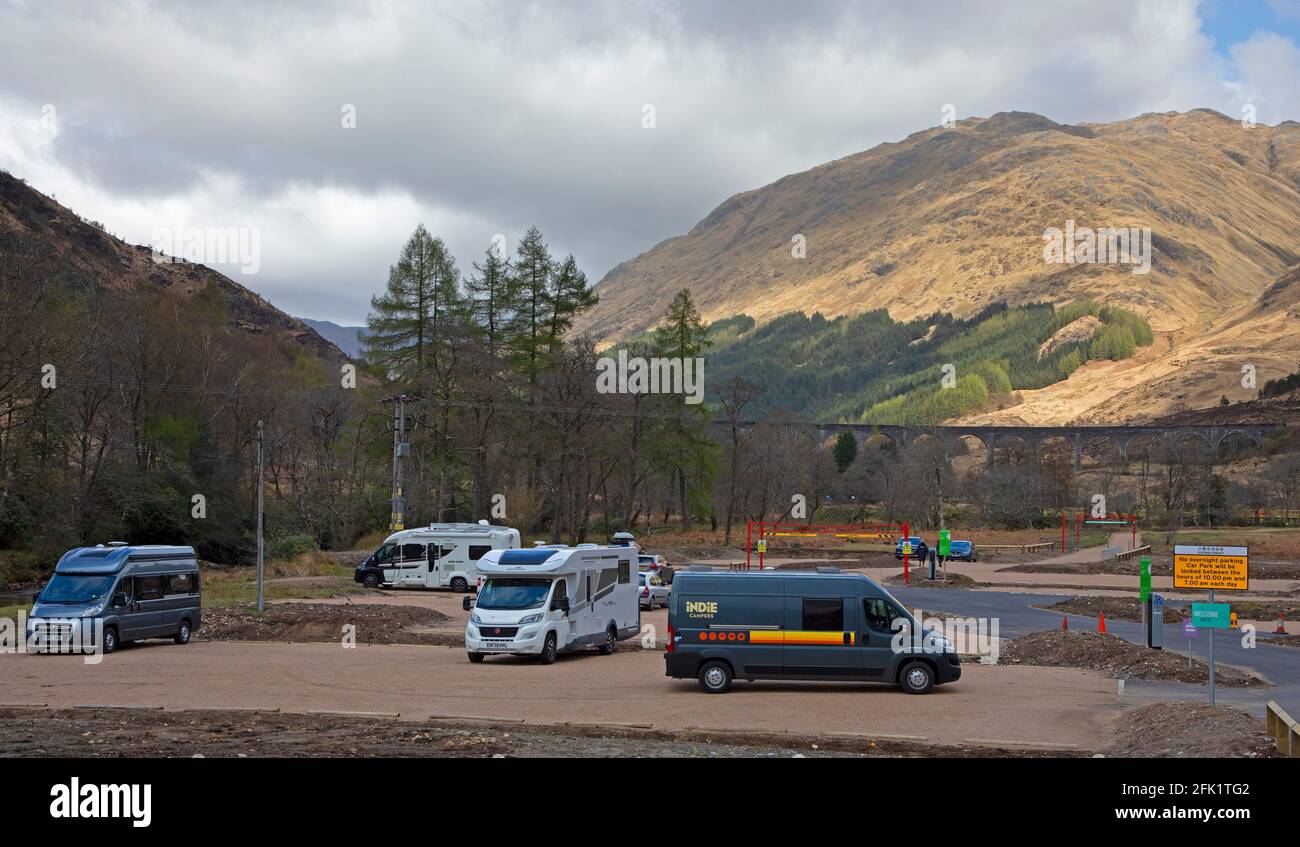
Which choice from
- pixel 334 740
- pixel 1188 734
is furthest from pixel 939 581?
pixel 334 740

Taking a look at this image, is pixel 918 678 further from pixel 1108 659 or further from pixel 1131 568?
pixel 1131 568

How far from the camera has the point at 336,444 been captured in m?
77.1

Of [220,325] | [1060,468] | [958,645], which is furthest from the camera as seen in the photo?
[1060,468]

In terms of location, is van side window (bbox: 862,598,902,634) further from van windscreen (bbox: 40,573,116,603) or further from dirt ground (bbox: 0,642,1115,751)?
van windscreen (bbox: 40,573,116,603)

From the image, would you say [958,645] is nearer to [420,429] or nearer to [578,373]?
[578,373]

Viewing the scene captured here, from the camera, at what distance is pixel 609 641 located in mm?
29609

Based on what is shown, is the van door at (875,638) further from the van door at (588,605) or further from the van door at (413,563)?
the van door at (413,563)

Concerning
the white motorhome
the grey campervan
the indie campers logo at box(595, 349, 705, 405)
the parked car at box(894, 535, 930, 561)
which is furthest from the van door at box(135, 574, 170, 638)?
the parked car at box(894, 535, 930, 561)

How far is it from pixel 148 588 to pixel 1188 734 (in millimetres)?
24146

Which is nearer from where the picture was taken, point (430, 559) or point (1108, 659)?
point (1108, 659)
